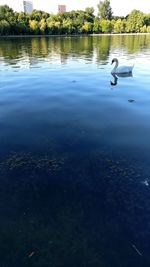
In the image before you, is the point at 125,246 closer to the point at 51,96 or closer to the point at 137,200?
the point at 137,200

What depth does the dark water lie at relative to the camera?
21.3ft

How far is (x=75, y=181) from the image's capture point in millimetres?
9234

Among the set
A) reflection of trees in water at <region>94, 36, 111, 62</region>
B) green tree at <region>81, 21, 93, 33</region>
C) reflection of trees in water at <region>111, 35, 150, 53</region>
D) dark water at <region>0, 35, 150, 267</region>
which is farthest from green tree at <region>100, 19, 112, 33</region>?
dark water at <region>0, 35, 150, 267</region>

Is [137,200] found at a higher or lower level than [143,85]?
lower

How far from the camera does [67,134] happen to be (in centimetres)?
1307

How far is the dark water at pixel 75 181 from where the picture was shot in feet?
21.3

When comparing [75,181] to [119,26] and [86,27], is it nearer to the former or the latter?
[86,27]

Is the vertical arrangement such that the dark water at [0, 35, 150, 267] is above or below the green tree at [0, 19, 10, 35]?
below

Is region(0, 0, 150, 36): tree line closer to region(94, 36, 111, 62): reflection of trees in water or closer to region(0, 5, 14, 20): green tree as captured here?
region(0, 5, 14, 20): green tree

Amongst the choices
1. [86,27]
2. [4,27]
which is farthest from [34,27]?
[86,27]

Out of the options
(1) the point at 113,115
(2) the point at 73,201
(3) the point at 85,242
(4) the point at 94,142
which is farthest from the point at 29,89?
(3) the point at 85,242

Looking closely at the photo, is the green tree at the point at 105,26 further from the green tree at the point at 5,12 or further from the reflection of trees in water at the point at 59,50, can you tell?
the reflection of trees in water at the point at 59,50

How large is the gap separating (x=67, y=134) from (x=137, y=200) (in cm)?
602

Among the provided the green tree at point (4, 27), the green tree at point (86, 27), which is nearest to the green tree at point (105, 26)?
the green tree at point (86, 27)
